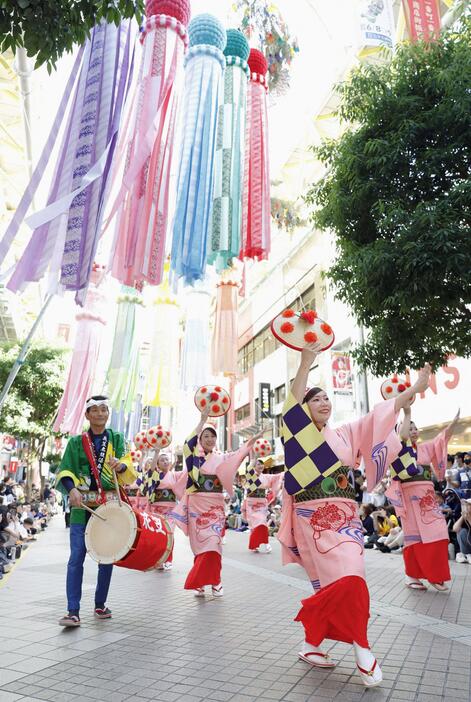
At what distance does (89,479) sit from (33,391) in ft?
55.1

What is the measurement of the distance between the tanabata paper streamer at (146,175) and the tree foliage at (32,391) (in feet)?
47.9

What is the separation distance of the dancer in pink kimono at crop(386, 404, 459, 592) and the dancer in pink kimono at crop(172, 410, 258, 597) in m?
1.88

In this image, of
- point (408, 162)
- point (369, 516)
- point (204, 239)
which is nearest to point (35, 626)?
point (204, 239)

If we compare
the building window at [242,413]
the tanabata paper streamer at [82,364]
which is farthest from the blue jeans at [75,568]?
the building window at [242,413]

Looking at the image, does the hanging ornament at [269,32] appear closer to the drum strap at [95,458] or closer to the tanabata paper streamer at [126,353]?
the tanabata paper streamer at [126,353]

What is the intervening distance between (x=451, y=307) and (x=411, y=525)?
2752 mm

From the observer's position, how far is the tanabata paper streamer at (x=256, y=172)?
838cm

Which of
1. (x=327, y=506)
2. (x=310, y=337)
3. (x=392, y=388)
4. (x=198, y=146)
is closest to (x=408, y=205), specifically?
(x=392, y=388)

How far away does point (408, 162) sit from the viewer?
277 inches

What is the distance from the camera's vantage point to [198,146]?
294 inches

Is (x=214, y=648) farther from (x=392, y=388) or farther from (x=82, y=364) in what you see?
(x=82, y=364)

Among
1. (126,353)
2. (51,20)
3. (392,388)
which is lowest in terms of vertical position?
(392,388)

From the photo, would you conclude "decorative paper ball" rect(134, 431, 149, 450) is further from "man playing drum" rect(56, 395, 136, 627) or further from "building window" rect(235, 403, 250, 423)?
"building window" rect(235, 403, 250, 423)

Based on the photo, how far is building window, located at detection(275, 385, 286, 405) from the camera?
27.0 meters
